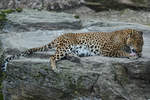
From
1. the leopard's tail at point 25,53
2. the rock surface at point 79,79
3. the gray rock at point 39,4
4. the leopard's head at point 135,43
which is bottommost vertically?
the rock surface at point 79,79

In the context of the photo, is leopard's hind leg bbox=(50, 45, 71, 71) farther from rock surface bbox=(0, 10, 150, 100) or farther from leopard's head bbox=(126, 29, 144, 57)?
leopard's head bbox=(126, 29, 144, 57)

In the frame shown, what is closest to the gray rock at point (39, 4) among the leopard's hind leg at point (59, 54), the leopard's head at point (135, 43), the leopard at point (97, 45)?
the leopard at point (97, 45)

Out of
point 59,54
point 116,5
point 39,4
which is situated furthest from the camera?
point 116,5

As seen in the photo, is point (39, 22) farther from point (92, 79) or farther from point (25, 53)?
point (92, 79)

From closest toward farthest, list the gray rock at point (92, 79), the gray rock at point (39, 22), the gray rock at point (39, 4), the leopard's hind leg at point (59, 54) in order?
the gray rock at point (92, 79) → the leopard's hind leg at point (59, 54) → the gray rock at point (39, 22) → the gray rock at point (39, 4)

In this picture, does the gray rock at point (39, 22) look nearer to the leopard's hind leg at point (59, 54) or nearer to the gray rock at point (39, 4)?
the gray rock at point (39, 4)

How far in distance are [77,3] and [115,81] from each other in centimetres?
A: 872

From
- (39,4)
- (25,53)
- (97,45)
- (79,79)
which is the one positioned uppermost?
(39,4)

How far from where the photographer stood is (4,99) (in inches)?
412

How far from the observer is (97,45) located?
10375 mm

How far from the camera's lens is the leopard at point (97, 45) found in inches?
381

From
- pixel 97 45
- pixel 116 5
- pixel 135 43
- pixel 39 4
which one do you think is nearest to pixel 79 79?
pixel 97 45

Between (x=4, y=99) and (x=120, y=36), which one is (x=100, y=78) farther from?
(x=4, y=99)

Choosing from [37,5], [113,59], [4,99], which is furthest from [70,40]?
[37,5]
